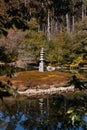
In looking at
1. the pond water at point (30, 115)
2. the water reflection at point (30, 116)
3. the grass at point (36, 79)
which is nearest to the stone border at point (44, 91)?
the grass at point (36, 79)

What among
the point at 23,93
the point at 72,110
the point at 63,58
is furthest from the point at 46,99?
the point at 63,58

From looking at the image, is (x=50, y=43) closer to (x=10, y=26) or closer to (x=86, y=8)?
(x=86, y=8)

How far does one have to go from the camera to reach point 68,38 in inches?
1706

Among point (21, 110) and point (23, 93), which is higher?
point (21, 110)

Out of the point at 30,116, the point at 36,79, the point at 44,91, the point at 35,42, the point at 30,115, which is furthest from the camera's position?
the point at 35,42

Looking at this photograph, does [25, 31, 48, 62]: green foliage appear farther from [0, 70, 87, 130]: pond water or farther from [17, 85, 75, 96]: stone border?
[0, 70, 87, 130]: pond water

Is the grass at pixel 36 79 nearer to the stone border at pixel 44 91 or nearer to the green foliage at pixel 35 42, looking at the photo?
the stone border at pixel 44 91

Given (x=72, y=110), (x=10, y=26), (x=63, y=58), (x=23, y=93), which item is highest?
(x=10, y=26)

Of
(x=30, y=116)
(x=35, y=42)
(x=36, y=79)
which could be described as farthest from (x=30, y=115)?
(x=35, y=42)

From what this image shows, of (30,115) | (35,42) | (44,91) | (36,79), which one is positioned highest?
(30,115)

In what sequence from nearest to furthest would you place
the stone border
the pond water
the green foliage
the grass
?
1. the pond water
2. the stone border
3. the grass
4. the green foliage

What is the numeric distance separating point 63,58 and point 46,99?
82.4 ft

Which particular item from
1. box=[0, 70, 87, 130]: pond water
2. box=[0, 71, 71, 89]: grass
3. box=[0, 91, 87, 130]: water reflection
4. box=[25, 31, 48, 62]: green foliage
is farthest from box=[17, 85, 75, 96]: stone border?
box=[25, 31, 48, 62]: green foliage

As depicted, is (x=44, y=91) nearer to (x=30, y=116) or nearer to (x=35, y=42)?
(x=30, y=116)
